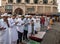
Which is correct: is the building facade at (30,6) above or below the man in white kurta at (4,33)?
below

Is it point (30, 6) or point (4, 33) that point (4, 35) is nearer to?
point (4, 33)

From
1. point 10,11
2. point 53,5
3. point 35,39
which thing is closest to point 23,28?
point 35,39

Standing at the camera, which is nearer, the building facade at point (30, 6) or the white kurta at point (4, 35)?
the white kurta at point (4, 35)

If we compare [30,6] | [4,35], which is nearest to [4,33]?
[4,35]

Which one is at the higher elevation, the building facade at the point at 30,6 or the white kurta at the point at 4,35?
the white kurta at the point at 4,35

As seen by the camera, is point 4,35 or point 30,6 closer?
point 4,35

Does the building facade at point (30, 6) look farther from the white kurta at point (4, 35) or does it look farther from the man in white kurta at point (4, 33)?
the man in white kurta at point (4, 33)

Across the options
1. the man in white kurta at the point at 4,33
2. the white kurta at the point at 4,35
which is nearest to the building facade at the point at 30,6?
the white kurta at the point at 4,35

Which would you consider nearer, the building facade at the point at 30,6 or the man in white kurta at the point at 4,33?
the man in white kurta at the point at 4,33

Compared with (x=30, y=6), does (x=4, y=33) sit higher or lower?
higher

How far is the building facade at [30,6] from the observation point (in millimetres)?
70062

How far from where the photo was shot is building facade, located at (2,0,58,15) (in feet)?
230

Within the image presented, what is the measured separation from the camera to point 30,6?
73.1 metres

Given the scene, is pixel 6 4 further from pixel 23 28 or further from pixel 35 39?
pixel 35 39
